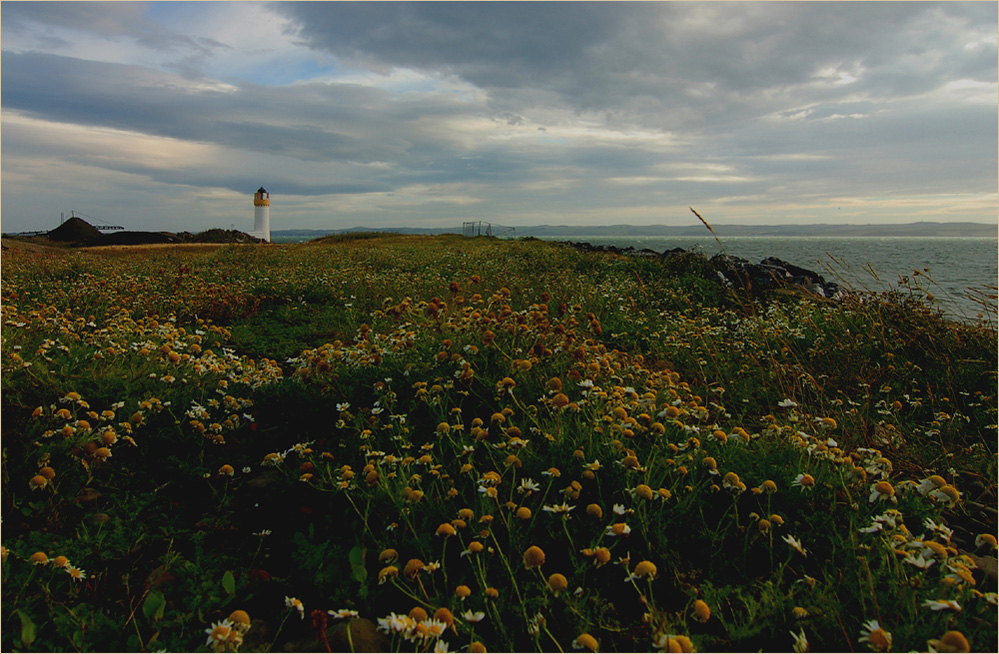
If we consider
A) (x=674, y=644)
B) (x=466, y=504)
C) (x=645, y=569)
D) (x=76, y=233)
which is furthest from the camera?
(x=76, y=233)

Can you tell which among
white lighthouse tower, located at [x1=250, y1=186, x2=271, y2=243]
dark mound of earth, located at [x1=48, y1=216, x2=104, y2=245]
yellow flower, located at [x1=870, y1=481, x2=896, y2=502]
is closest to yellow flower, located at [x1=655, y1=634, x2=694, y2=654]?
yellow flower, located at [x1=870, y1=481, x2=896, y2=502]

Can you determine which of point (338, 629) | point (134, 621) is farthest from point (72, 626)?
point (338, 629)

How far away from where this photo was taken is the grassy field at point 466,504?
220 cm

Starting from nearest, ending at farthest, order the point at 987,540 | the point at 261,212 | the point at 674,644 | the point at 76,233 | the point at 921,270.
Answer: the point at 674,644
the point at 987,540
the point at 921,270
the point at 76,233
the point at 261,212

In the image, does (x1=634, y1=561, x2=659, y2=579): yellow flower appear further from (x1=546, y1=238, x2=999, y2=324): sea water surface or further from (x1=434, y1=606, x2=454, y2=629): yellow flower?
(x1=546, y1=238, x2=999, y2=324): sea water surface

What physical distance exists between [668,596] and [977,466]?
2816 millimetres

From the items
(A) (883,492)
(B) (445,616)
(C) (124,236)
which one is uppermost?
(C) (124,236)

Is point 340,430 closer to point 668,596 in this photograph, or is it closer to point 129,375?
point 129,375

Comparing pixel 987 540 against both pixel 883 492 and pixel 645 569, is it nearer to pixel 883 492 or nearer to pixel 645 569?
pixel 883 492

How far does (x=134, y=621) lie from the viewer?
2.27 metres

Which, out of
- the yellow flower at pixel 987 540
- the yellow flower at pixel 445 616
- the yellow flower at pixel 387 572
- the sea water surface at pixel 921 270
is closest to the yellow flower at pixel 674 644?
the yellow flower at pixel 445 616

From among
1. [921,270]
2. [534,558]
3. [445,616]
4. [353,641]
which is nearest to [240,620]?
[353,641]

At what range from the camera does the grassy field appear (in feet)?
7.20

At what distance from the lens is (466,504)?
2855 mm
